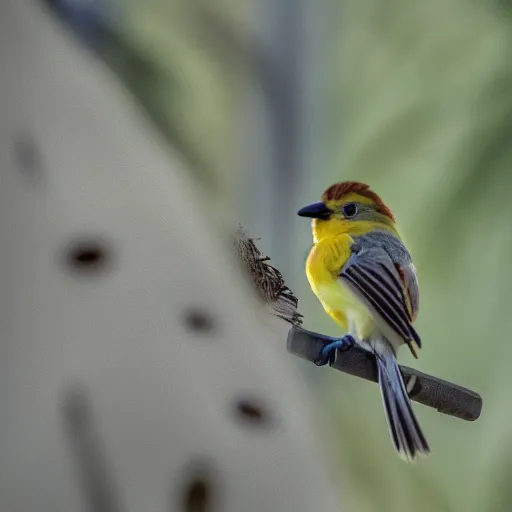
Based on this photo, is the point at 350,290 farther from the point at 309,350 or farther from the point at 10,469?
the point at 10,469

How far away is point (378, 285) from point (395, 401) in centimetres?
8

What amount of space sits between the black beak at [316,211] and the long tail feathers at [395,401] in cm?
10

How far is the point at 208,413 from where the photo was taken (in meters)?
0.30

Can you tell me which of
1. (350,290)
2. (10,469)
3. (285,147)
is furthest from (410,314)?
(10,469)

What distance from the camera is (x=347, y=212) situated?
46cm

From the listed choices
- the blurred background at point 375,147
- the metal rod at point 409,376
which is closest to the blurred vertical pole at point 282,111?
the blurred background at point 375,147

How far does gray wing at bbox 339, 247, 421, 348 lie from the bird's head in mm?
19

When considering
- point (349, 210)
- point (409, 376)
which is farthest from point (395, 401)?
point (349, 210)

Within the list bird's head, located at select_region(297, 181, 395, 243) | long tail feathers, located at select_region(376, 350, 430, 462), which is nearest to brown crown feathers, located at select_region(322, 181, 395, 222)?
bird's head, located at select_region(297, 181, 395, 243)

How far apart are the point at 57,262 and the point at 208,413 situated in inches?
3.6

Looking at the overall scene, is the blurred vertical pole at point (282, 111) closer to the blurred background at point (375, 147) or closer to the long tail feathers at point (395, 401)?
the blurred background at point (375, 147)

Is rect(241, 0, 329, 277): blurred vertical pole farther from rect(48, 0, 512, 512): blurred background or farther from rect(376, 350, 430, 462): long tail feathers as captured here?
rect(376, 350, 430, 462): long tail feathers

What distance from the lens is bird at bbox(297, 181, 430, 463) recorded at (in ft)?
1.47

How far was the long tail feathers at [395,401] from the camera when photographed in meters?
0.45
